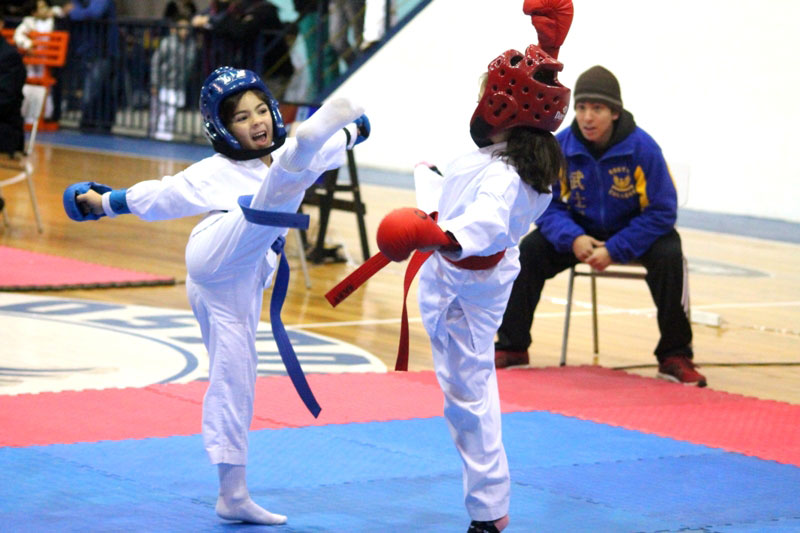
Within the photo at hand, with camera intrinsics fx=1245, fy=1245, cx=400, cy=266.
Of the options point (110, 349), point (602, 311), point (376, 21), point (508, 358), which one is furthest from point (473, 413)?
point (376, 21)

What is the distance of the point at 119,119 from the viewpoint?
57.9 feet

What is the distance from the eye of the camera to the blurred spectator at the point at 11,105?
8.40 meters

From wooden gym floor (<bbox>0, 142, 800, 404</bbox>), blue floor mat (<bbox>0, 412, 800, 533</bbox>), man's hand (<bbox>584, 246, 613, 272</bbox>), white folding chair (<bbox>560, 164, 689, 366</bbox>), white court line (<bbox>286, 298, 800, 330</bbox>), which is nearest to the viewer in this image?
blue floor mat (<bbox>0, 412, 800, 533</bbox>)

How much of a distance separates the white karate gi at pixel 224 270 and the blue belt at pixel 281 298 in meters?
0.04

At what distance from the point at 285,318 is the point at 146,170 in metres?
6.60

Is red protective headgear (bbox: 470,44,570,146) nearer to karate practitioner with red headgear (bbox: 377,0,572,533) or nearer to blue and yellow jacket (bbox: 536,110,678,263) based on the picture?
karate practitioner with red headgear (bbox: 377,0,572,533)

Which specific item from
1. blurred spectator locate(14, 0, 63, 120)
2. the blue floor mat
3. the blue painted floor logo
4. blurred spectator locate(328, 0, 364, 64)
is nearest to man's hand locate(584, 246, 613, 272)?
the blue painted floor logo

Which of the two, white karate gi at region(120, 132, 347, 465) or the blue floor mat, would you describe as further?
the blue floor mat

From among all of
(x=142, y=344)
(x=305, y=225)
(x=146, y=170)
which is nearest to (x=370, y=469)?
(x=305, y=225)

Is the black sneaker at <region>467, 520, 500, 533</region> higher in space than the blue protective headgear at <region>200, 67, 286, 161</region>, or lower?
lower

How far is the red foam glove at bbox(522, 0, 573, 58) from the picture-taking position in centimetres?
342

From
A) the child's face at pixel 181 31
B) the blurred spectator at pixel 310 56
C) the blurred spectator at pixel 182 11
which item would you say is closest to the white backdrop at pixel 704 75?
the blurred spectator at pixel 310 56

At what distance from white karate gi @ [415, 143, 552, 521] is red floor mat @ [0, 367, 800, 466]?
1303mm

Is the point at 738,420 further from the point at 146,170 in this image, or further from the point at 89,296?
the point at 146,170
